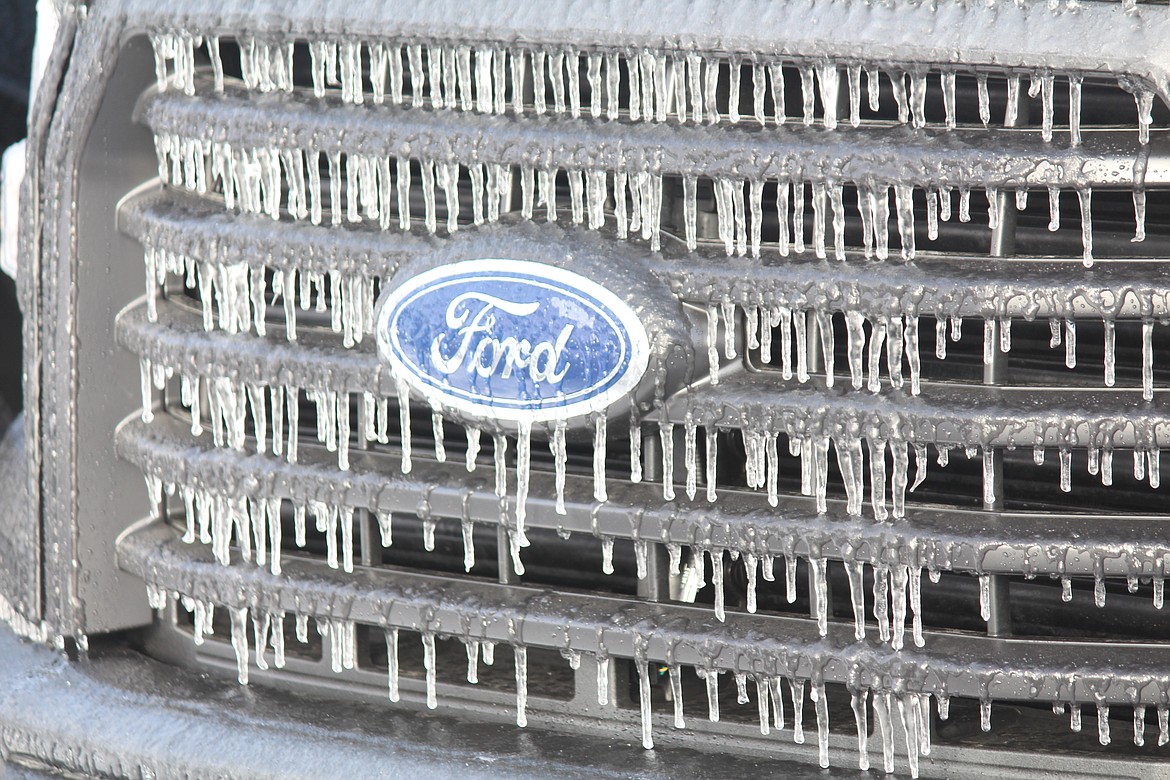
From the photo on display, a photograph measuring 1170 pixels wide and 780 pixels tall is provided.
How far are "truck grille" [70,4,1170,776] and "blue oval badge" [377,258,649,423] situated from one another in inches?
1.7

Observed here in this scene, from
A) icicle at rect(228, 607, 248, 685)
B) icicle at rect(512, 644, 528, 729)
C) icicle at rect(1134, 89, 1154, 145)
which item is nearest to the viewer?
icicle at rect(1134, 89, 1154, 145)

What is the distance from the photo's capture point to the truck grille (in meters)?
1.52

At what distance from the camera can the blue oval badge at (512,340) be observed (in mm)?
1591

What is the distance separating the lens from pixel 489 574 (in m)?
2.12

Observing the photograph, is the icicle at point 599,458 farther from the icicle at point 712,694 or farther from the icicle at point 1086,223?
the icicle at point 1086,223

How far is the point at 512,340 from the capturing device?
63.8 inches

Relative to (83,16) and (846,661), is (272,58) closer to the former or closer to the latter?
(83,16)

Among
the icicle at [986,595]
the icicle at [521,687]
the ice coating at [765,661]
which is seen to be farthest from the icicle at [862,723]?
the icicle at [521,687]

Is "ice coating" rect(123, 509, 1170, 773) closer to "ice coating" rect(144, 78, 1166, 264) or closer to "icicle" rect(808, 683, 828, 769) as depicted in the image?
"icicle" rect(808, 683, 828, 769)

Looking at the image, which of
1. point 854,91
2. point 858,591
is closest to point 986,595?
point 858,591

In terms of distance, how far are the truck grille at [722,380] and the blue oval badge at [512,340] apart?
4 cm

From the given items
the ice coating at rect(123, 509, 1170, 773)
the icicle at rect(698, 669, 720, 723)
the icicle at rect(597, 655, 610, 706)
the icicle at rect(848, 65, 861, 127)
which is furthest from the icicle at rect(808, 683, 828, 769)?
the icicle at rect(848, 65, 861, 127)

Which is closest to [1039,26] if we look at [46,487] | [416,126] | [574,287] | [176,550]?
[574,287]

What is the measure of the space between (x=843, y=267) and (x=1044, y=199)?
375 mm
